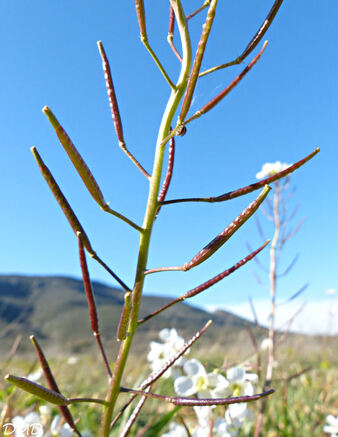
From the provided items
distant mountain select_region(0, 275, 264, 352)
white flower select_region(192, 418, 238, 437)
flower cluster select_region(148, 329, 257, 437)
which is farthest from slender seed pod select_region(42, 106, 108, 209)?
distant mountain select_region(0, 275, 264, 352)

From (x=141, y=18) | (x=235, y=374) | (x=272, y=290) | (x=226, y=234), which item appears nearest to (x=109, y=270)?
(x=226, y=234)

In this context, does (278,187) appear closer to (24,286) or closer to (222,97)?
(222,97)

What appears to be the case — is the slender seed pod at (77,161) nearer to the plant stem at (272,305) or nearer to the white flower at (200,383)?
the white flower at (200,383)

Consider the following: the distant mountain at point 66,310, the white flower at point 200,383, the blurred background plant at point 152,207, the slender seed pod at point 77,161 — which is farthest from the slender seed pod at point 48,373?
the distant mountain at point 66,310

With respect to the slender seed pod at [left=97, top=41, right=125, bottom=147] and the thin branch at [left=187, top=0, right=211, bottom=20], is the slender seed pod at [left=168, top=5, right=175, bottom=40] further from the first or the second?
the slender seed pod at [left=97, top=41, right=125, bottom=147]

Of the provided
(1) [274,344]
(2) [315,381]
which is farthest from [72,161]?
(2) [315,381]

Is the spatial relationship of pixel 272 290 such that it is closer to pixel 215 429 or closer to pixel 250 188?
pixel 215 429

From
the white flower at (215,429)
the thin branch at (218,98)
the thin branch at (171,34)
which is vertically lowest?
the white flower at (215,429)
